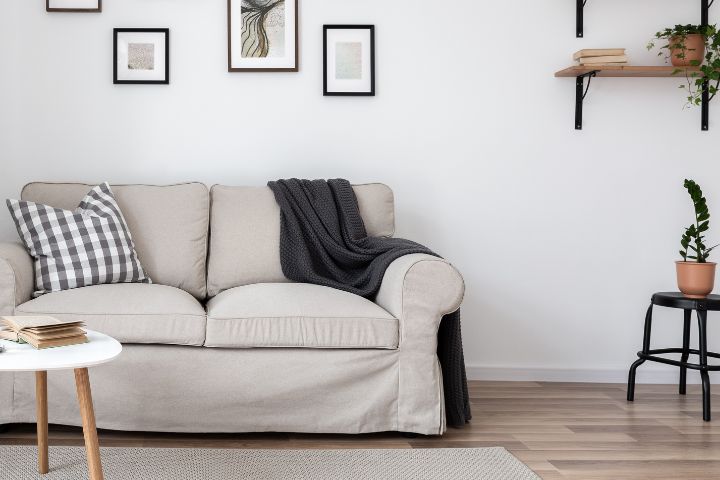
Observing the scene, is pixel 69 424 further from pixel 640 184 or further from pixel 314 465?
pixel 640 184

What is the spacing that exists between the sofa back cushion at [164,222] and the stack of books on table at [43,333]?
111cm

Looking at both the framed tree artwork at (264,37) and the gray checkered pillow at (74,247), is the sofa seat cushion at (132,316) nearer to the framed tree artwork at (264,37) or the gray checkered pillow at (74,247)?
the gray checkered pillow at (74,247)

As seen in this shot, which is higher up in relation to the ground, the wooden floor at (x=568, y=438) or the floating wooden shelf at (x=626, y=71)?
the floating wooden shelf at (x=626, y=71)

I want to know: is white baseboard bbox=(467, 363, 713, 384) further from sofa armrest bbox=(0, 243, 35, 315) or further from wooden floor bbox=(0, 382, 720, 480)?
sofa armrest bbox=(0, 243, 35, 315)

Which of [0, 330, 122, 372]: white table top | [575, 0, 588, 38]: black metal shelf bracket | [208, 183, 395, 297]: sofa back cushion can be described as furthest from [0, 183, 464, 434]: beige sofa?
[575, 0, 588, 38]: black metal shelf bracket

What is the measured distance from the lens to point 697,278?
3.13 meters

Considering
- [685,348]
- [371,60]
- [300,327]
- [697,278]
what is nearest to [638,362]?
[685,348]

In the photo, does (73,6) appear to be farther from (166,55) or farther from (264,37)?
(264,37)

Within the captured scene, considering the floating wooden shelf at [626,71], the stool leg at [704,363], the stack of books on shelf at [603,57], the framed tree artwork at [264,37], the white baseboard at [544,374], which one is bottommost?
the white baseboard at [544,374]

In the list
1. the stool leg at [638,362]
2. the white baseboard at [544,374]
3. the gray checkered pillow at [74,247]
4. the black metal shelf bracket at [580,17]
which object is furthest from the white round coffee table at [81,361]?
the black metal shelf bracket at [580,17]

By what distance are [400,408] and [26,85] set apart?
2.38m

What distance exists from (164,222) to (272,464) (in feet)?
4.09

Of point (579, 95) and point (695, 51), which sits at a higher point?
point (695, 51)

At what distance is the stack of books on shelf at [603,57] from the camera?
3369mm
